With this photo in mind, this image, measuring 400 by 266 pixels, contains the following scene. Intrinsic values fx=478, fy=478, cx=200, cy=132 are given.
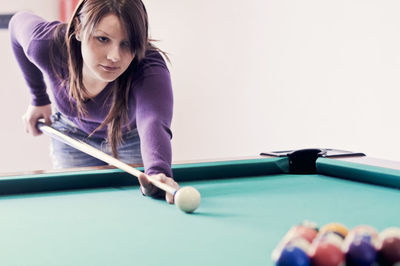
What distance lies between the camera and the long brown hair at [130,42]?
1.76 m

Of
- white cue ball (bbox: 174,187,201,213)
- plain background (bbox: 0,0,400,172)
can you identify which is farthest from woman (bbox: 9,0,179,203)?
plain background (bbox: 0,0,400,172)

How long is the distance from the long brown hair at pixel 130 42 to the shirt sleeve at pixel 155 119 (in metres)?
0.11

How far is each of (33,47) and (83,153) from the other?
0.60 m

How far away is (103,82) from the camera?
2113 mm

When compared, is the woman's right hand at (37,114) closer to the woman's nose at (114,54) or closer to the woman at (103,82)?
the woman at (103,82)

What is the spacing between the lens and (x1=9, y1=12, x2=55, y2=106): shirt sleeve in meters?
2.12

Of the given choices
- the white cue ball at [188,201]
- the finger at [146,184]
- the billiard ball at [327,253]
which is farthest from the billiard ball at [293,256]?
the finger at [146,184]

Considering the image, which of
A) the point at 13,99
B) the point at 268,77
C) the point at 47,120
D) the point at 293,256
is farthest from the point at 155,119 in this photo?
the point at 13,99

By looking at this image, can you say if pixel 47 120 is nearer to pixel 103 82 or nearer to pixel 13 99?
pixel 103 82

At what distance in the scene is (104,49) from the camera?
72.3 inches

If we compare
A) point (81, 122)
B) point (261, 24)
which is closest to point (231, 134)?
point (261, 24)

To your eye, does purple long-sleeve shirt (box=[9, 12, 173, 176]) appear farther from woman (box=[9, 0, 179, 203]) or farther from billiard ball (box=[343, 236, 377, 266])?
billiard ball (box=[343, 236, 377, 266])

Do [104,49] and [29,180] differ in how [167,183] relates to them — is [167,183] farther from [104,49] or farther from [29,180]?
[104,49]

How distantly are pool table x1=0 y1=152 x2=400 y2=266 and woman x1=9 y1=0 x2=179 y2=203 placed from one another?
162 millimetres
